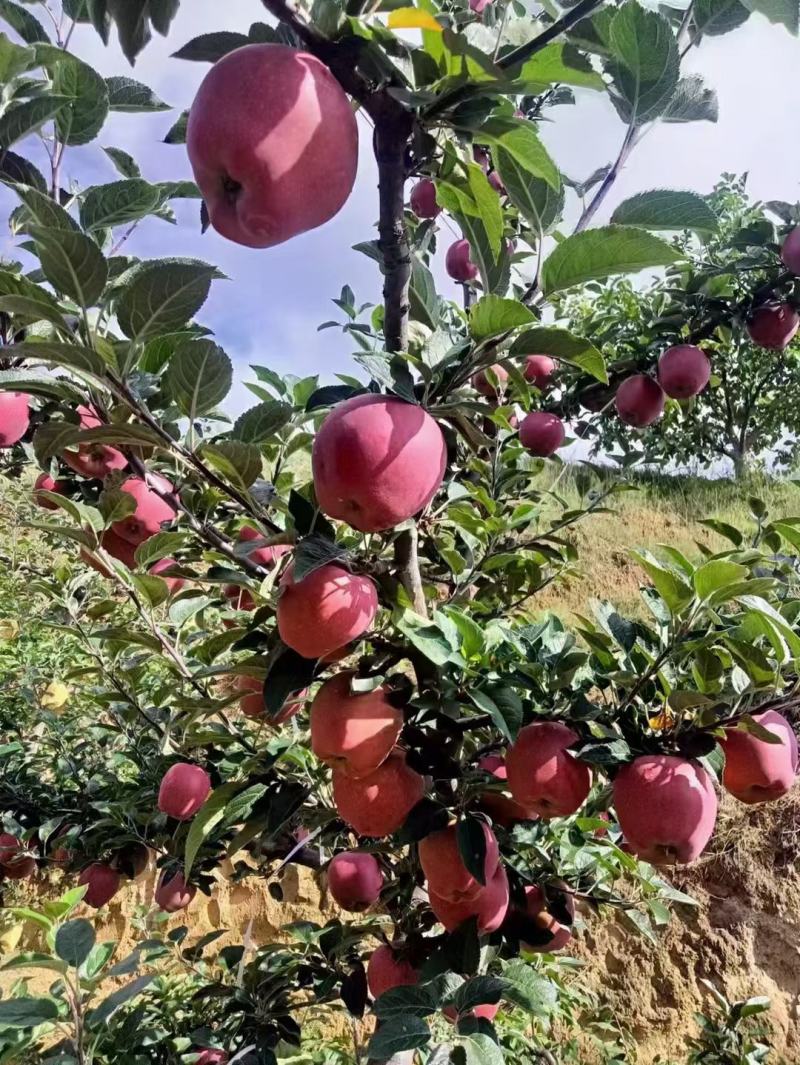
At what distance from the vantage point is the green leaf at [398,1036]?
80 cm

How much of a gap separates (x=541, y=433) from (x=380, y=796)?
0.82m

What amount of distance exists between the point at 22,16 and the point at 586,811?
1.21m

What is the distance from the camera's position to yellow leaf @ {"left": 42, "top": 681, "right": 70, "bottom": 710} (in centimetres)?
293

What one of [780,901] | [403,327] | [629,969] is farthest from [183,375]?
[780,901]

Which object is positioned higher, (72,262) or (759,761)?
(72,262)

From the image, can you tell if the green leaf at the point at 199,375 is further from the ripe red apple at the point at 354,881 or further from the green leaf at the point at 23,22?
the ripe red apple at the point at 354,881

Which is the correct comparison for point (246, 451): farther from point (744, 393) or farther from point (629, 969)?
point (744, 393)

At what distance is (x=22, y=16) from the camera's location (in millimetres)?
786

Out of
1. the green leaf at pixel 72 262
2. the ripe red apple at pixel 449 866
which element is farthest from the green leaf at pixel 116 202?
the ripe red apple at pixel 449 866

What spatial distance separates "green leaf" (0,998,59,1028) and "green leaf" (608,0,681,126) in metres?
1.20

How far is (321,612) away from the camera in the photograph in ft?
2.14

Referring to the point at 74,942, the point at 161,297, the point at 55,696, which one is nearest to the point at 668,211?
the point at 161,297

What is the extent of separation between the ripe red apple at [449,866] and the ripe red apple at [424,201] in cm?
109

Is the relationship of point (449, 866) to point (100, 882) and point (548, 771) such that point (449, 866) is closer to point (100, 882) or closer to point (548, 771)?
point (548, 771)
